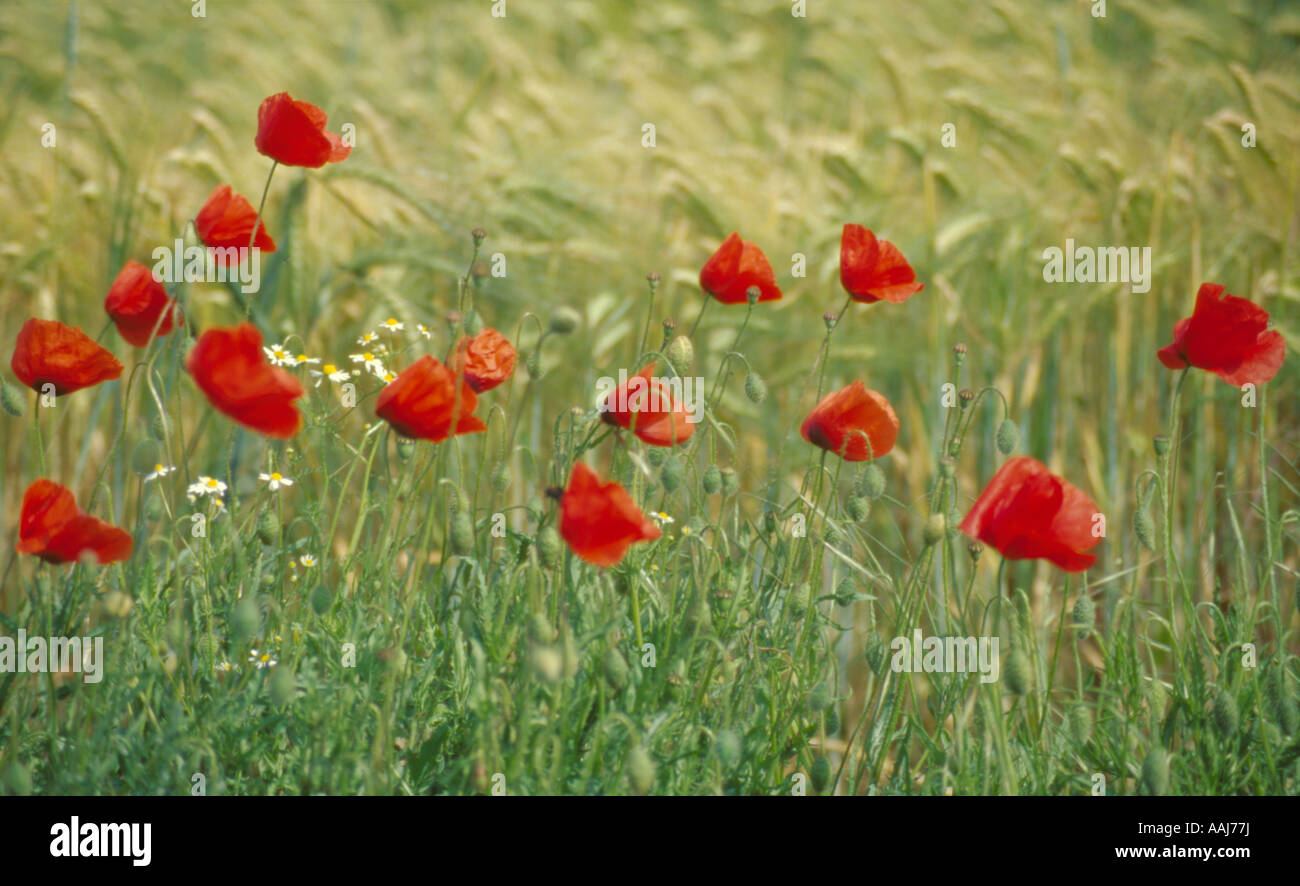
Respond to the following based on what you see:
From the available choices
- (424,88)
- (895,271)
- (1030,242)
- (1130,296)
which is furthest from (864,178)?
(424,88)

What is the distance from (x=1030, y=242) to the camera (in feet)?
8.31

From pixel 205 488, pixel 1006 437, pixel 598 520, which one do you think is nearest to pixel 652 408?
pixel 598 520

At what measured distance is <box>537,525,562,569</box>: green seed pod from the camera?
4.03 feet

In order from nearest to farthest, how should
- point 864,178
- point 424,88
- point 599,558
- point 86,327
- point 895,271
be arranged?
point 599,558 < point 895,271 < point 86,327 < point 864,178 < point 424,88

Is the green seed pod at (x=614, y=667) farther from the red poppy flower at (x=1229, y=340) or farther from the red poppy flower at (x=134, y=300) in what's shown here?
the red poppy flower at (x=1229, y=340)

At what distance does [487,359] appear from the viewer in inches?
55.8

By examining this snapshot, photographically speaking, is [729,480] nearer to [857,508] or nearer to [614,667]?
[857,508]

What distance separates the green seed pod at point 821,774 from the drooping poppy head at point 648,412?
393 millimetres

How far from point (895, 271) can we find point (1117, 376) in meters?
1.19

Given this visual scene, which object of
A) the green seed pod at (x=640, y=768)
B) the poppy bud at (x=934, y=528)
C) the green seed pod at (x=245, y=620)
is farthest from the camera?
the poppy bud at (x=934, y=528)

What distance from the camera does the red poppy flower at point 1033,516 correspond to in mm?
1205

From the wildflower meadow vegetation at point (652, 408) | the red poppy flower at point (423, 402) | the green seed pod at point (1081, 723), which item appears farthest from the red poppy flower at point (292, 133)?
the green seed pod at point (1081, 723)

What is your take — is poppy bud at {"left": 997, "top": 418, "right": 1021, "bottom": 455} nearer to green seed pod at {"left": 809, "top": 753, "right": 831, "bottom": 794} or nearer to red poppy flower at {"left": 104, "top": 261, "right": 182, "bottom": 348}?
green seed pod at {"left": 809, "top": 753, "right": 831, "bottom": 794}
